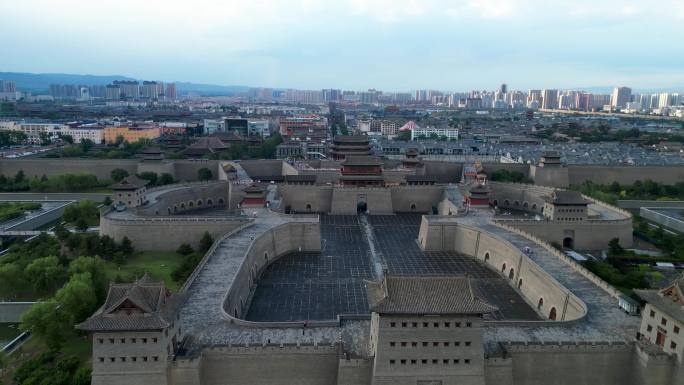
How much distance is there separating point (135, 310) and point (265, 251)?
16025mm

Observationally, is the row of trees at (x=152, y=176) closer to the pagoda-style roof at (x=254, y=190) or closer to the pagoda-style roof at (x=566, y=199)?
the pagoda-style roof at (x=254, y=190)

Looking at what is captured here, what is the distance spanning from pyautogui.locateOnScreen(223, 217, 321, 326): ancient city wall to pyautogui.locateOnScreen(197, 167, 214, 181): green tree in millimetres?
27021

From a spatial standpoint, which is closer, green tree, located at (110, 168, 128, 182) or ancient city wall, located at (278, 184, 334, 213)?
ancient city wall, located at (278, 184, 334, 213)

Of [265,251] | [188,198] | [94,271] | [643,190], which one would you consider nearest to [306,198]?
[188,198]

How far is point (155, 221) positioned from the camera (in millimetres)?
36625

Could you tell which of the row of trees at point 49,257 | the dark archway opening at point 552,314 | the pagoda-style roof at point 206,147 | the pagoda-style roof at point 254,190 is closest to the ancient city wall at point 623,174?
the dark archway opening at point 552,314

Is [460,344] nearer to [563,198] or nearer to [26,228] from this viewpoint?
A: [563,198]

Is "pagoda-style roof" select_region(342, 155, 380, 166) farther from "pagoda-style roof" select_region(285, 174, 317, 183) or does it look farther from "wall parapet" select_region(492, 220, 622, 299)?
"wall parapet" select_region(492, 220, 622, 299)

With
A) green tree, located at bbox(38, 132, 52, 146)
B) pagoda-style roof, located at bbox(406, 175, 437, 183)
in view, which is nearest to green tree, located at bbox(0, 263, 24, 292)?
pagoda-style roof, located at bbox(406, 175, 437, 183)

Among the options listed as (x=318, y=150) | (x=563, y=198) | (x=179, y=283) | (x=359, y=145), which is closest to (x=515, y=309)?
(x=563, y=198)

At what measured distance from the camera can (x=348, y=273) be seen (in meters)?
32.1

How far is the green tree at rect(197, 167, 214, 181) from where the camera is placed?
196 ft

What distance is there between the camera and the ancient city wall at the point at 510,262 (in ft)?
79.8

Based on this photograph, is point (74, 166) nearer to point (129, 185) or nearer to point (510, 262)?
point (129, 185)
